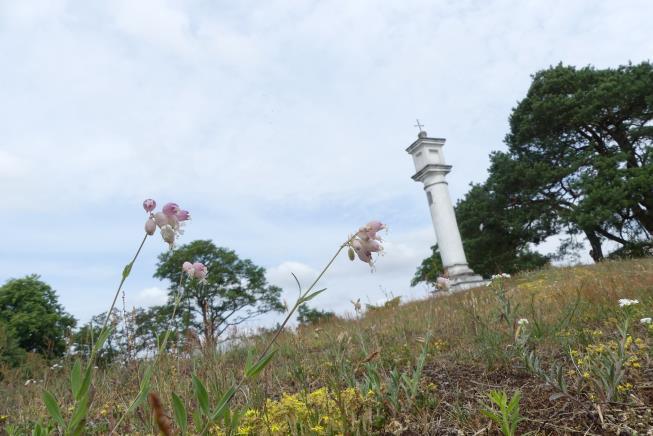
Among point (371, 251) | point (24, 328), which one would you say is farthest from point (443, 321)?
point (24, 328)

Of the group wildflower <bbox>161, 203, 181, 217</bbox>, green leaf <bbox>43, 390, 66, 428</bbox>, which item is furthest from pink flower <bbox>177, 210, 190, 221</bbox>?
green leaf <bbox>43, 390, 66, 428</bbox>

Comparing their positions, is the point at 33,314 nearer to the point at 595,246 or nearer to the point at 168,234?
the point at 168,234

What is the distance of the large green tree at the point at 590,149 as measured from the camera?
1599cm

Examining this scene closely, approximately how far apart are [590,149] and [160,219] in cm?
1991

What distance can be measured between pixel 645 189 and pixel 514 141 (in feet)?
19.5

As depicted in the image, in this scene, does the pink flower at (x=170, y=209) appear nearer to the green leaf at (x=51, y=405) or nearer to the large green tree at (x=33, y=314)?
the green leaf at (x=51, y=405)

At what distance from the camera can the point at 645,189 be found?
15625 mm

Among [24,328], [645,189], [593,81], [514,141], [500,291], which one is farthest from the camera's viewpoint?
[514,141]

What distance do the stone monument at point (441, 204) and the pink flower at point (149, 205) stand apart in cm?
1339

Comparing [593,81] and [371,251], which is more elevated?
[593,81]

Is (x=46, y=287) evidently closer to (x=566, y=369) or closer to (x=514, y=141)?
(x=566, y=369)

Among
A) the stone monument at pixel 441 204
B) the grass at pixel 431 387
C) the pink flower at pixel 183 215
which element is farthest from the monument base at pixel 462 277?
the pink flower at pixel 183 215

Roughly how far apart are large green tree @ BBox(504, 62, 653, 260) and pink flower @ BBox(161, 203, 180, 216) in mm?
16776

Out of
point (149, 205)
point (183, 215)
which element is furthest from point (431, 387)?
point (149, 205)
